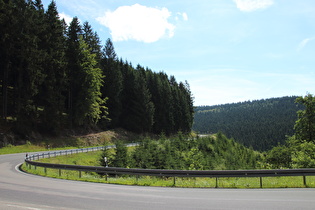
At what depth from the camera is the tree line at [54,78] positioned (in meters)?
34.7

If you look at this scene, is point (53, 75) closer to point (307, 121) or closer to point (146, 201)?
point (146, 201)

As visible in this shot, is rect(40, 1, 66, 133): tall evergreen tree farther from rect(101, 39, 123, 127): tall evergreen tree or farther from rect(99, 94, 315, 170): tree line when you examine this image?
rect(101, 39, 123, 127): tall evergreen tree

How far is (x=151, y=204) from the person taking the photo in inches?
322

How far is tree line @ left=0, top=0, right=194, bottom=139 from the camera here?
3472 cm

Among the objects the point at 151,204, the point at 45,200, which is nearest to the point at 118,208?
the point at 151,204

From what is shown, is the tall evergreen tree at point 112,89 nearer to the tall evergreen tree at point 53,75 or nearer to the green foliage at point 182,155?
the tall evergreen tree at point 53,75

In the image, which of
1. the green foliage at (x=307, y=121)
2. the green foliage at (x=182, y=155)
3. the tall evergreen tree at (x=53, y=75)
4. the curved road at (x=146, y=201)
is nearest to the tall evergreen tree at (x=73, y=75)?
the tall evergreen tree at (x=53, y=75)

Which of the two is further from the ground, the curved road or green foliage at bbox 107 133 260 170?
the curved road

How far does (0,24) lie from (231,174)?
3614cm

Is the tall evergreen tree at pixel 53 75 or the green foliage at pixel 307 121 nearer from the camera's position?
the tall evergreen tree at pixel 53 75

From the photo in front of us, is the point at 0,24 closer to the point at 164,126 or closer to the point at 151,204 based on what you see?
the point at 151,204

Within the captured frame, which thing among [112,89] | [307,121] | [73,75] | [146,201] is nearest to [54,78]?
[73,75]

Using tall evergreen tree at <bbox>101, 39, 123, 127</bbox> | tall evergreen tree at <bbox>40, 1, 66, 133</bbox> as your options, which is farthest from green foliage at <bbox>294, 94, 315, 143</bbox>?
tall evergreen tree at <bbox>40, 1, 66, 133</bbox>

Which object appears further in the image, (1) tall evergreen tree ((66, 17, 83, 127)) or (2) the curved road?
(1) tall evergreen tree ((66, 17, 83, 127))
